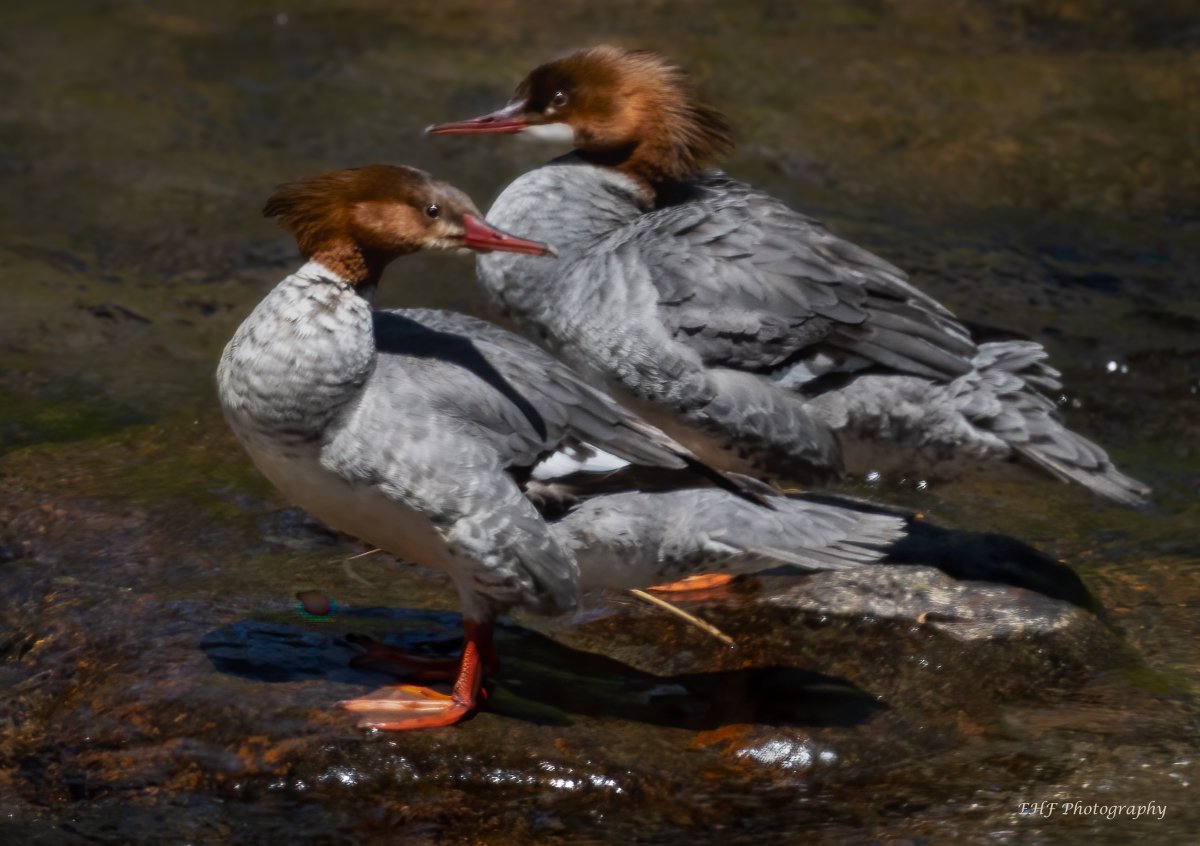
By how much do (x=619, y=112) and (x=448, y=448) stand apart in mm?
2222

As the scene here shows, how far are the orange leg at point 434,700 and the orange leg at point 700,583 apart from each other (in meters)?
0.92

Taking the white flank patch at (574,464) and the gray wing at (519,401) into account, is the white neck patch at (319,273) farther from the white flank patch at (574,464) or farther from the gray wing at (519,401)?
the white flank patch at (574,464)

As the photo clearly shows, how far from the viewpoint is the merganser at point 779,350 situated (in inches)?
191

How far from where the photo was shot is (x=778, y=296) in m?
4.94

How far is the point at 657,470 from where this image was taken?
416 cm

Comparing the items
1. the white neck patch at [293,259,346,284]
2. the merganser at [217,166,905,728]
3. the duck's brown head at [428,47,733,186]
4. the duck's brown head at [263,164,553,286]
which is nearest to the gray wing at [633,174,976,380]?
the duck's brown head at [428,47,733,186]

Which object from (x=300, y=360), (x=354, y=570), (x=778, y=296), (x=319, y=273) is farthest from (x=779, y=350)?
(x=300, y=360)

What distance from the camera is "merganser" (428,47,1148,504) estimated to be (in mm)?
4859

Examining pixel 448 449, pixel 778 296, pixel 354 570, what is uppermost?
pixel 778 296

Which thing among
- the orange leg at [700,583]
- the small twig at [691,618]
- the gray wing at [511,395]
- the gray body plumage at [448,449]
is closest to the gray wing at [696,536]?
the gray body plumage at [448,449]

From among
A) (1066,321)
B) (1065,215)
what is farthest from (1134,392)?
(1065,215)

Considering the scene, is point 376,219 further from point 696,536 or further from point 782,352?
point 782,352

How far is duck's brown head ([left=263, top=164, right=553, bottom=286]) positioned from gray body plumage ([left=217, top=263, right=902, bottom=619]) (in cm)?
9

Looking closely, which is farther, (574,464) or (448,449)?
(574,464)
